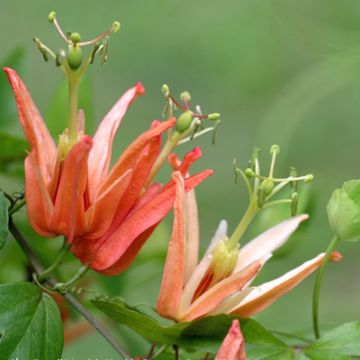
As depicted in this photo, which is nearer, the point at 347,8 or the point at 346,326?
the point at 346,326

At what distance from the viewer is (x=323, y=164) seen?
14.0 ft

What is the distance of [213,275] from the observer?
3.76 feet

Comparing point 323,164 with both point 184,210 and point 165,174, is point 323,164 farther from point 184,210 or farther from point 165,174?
point 184,210

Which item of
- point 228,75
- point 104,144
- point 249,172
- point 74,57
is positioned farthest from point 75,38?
point 228,75

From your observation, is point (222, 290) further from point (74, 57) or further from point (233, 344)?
point (74, 57)

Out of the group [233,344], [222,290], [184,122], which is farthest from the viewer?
[184,122]

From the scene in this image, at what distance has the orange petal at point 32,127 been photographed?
110cm

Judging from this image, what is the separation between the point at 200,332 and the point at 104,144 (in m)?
0.24

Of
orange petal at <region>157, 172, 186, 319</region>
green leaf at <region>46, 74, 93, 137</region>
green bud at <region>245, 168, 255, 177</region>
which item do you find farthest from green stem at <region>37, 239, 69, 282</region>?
green leaf at <region>46, 74, 93, 137</region>

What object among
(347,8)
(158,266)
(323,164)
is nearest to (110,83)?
(323,164)

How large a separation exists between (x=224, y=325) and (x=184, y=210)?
0.13 m

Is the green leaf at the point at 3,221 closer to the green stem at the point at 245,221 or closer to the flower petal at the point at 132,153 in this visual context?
the flower petal at the point at 132,153

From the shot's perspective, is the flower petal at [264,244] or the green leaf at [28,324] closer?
the green leaf at [28,324]

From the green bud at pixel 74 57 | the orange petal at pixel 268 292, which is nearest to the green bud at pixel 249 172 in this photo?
the orange petal at pixel 268 292
